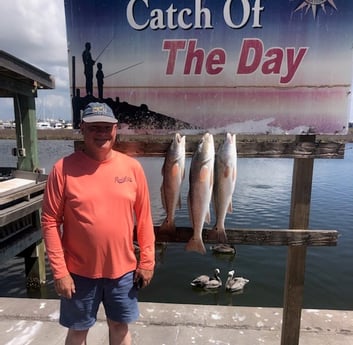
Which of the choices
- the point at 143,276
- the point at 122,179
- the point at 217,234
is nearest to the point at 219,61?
the point at 122,179

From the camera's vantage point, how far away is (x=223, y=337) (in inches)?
141

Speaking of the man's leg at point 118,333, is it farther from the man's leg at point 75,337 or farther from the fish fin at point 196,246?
the fish fin at point 196,246

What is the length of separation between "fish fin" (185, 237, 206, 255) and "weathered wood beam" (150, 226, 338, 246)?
102 mm

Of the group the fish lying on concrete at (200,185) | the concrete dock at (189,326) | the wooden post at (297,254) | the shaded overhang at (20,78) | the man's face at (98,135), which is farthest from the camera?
the shaded overhang at (20,78)

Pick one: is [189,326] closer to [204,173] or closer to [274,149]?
[204,173]

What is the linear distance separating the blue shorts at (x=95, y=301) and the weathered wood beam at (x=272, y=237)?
0.55m

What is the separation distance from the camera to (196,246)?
2.62 meters

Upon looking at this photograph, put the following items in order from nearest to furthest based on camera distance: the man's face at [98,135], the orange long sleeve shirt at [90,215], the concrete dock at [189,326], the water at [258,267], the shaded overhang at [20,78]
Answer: the orange long sleeve shirt at [90,215] → the man's face at [98,135] → the concrete dock at [189,326] → the shaded overhang at [20,78] → the water at [258,267]

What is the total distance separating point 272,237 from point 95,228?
150 cm

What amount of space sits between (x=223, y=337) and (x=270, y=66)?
2.91 meters

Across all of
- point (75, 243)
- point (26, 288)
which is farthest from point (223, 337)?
point (26, 288)

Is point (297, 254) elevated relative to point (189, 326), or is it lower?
elevated

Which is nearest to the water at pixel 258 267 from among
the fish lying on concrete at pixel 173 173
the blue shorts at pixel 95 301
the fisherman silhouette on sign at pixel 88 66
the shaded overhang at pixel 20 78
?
the shaded overhang at pixel 20 78

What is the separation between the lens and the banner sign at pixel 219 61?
98.7 inches
